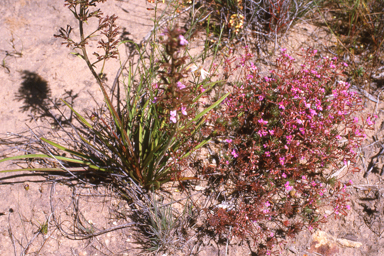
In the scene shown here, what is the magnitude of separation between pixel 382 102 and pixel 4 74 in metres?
4.62

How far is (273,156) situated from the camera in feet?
9.28

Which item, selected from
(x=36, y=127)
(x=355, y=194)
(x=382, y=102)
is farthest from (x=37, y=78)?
(x=382, y=102)

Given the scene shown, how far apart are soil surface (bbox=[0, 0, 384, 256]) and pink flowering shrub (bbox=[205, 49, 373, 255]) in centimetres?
20

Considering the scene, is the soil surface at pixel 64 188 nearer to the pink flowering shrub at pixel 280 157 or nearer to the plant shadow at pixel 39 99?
the plant shadow at pixel 39 99

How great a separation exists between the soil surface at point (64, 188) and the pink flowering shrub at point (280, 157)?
0.20m

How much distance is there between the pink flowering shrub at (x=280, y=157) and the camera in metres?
2.58

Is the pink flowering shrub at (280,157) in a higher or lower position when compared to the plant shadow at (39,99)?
lower

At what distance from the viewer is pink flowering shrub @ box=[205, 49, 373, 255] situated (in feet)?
8.46

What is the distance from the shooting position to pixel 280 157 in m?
2.70

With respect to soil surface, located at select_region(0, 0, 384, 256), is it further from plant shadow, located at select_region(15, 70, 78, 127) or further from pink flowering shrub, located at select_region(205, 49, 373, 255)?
pink flowering shrub, located at select_region(205, 49, 373, 255)

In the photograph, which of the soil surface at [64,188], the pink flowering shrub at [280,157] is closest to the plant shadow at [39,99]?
the soil surface at [64,188]

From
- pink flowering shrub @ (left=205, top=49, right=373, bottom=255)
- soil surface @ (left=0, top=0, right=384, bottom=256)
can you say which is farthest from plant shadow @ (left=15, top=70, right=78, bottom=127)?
pink flowering shrub @ (left=205, top=49, right=373, bottom=255)

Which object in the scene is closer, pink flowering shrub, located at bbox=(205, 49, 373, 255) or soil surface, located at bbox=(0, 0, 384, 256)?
soil surface, located at bbox=(0, 0, 384, 256)

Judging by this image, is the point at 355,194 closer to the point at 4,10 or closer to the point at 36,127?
the point at 36,127
